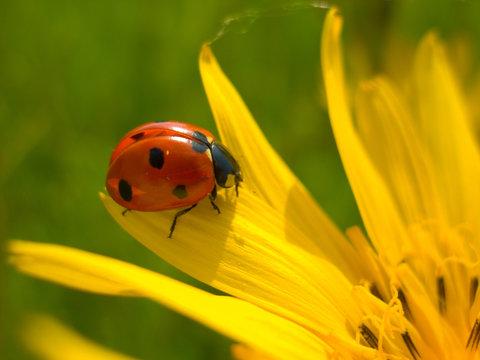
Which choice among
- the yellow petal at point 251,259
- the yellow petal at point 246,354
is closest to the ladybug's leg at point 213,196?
the yellow petal at point 251,259

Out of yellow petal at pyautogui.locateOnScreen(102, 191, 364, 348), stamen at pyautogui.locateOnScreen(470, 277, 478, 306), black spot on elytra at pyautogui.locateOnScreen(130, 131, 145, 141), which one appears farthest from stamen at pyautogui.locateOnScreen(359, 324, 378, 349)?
black spot on elytra at pyautogui.locateOnScreen(130, 131, 145, 141)

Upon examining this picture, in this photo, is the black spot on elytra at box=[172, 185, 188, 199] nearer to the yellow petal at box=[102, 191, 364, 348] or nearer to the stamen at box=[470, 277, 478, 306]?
the yellow petal at box=[102, 191, 364, 348]

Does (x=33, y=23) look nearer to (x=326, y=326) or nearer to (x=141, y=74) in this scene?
(x=141, y=74)

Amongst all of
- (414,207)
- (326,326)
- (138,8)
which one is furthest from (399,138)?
(138,8)

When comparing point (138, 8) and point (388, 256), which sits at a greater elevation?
point (138, 8)

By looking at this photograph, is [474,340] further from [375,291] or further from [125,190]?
[125,190]

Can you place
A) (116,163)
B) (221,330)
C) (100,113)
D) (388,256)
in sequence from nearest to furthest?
(221,330) → (116,163) → (388,256) → (100,113)
